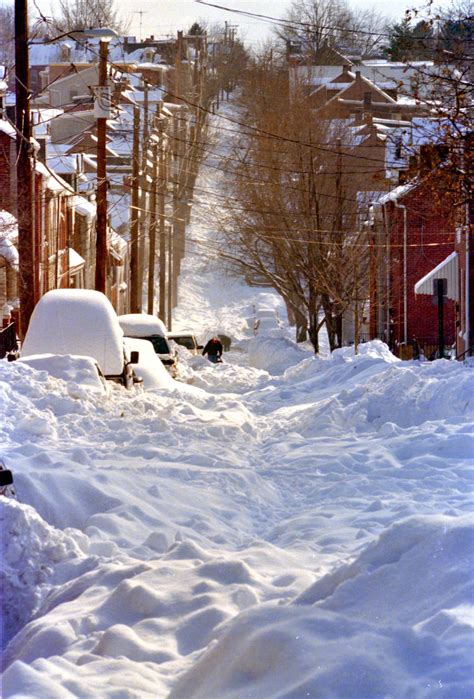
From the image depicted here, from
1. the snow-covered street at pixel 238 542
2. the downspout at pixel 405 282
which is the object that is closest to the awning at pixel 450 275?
the downspout at pixel 405 282

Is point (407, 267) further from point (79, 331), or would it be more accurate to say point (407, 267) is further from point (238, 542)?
point (238, 542)

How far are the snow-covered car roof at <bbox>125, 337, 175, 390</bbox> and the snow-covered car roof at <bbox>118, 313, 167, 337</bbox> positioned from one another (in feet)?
18.6

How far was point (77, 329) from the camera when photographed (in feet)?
63.0

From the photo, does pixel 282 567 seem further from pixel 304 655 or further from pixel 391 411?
pixel 391 411

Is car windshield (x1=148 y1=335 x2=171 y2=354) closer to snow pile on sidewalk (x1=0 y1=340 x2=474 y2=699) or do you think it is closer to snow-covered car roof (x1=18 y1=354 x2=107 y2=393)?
snow pile on sidewalk (x1=0 y1=340 x2=474 y2=699)

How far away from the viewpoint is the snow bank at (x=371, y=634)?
435cm

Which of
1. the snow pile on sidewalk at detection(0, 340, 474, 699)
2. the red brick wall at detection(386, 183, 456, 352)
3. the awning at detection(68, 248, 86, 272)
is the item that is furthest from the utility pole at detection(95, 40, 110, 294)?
the awning at detection(68, 248, 86, 272)

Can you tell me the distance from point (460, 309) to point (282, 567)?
24.9m

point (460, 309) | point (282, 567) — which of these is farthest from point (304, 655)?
point (460, 309)

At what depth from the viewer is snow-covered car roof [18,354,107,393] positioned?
16766 mm

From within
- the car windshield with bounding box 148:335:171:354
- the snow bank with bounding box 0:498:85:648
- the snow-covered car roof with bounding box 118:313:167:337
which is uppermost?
the snow bank with bounding box 0:498:85:648

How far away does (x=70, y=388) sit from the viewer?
1608cm

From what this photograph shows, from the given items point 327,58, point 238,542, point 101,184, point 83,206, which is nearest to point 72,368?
point 238,542

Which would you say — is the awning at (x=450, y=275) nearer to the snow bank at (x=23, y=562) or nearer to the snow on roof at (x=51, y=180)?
the snow on roof at (x=51, y=180)
